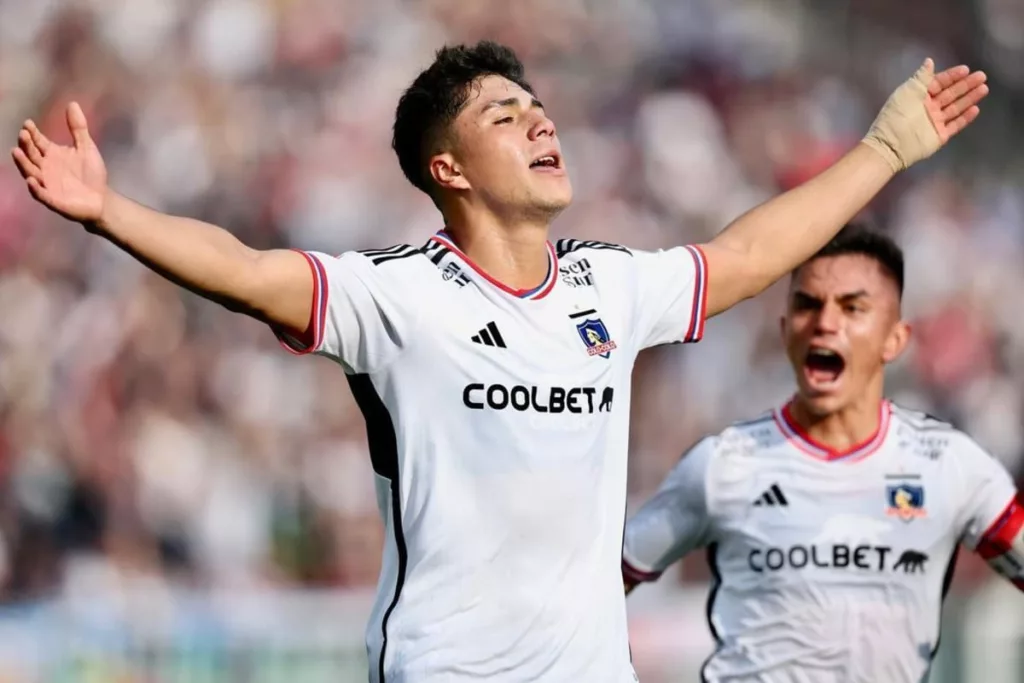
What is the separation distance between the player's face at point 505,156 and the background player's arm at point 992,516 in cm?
253

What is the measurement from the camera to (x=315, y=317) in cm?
409

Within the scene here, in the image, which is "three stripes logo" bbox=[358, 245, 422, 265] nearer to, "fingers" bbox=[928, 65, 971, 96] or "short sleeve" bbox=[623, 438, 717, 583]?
"fingers" bbox=[928, 65, 971, 96]

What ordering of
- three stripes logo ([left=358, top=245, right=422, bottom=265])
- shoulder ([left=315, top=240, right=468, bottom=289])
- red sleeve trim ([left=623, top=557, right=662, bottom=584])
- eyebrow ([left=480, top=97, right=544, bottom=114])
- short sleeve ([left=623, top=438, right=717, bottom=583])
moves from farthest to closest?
1. red sleeve trim ([left=623, top=557, right=662, bottom=584])
2. short sleeve ([left=623, top=438, right=717, bottom=583])
3. eyebrow ([left=480, top=97, right=544, bottom=114])
4. three stripes logo ([left=358, top=245, right=422, bottom=265])
5. shoulder ([left=315, top=240, right=468, bottom=289])

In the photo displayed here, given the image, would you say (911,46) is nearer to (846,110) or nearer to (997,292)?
(846,110)

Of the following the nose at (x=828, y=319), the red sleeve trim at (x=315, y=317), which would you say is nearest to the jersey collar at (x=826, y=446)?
the nose at (x=828, y=319)

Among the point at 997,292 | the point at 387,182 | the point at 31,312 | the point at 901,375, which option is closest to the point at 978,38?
the point at 997,292

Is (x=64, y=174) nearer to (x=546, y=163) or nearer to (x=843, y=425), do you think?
(x=546, y=163)

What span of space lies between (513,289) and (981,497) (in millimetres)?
2627

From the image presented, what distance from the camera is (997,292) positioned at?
37.7 ft

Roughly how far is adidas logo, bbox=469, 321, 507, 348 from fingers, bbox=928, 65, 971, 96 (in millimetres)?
1758

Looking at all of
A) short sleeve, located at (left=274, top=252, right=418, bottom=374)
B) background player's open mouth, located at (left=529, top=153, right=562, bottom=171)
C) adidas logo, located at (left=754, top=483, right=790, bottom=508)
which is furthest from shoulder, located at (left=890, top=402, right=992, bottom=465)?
short sleeve, located at (left=274, top=252, right=418, bottom=374)

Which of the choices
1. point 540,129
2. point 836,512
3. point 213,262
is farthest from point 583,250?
point 836,512

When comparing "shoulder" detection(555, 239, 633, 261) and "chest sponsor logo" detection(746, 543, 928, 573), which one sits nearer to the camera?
"shoulder" detection(555, 239, 633, 261)

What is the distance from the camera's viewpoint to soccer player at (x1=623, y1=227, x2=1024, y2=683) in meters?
5.95
